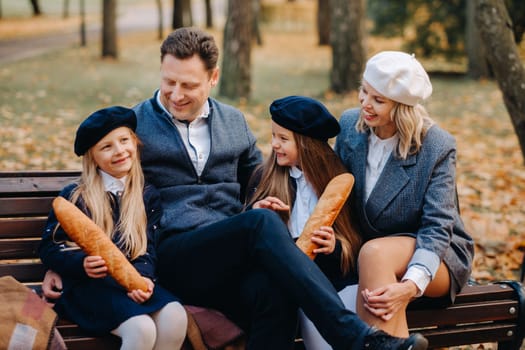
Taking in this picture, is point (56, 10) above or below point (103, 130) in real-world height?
below

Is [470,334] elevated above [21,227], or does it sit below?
below

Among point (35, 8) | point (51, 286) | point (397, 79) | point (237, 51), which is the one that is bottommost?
point (35, 8)

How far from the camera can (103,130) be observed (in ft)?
11.4

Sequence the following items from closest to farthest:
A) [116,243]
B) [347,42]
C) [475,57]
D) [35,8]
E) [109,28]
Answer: [116,243] < [347,42] < [475,57] < [109,28] < [35,8]

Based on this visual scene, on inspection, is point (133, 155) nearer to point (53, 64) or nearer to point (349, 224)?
point (349, 224)

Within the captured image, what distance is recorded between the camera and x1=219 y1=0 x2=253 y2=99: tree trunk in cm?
1204

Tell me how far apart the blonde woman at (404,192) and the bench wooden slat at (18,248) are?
1651 millimetres

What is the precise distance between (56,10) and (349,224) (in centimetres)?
4607

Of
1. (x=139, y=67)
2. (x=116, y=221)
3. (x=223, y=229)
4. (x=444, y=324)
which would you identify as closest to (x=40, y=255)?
(x=116, y=221)

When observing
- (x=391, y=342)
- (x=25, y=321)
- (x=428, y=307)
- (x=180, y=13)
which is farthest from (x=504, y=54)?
(x=180, y=13)

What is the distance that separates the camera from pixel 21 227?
370cm

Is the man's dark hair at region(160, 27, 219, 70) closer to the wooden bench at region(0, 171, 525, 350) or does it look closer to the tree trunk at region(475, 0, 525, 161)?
the wooden bench at region(0, 171, 525, 350)

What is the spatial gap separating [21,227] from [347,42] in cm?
986

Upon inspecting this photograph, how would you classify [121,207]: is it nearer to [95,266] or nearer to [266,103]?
[95,266]
